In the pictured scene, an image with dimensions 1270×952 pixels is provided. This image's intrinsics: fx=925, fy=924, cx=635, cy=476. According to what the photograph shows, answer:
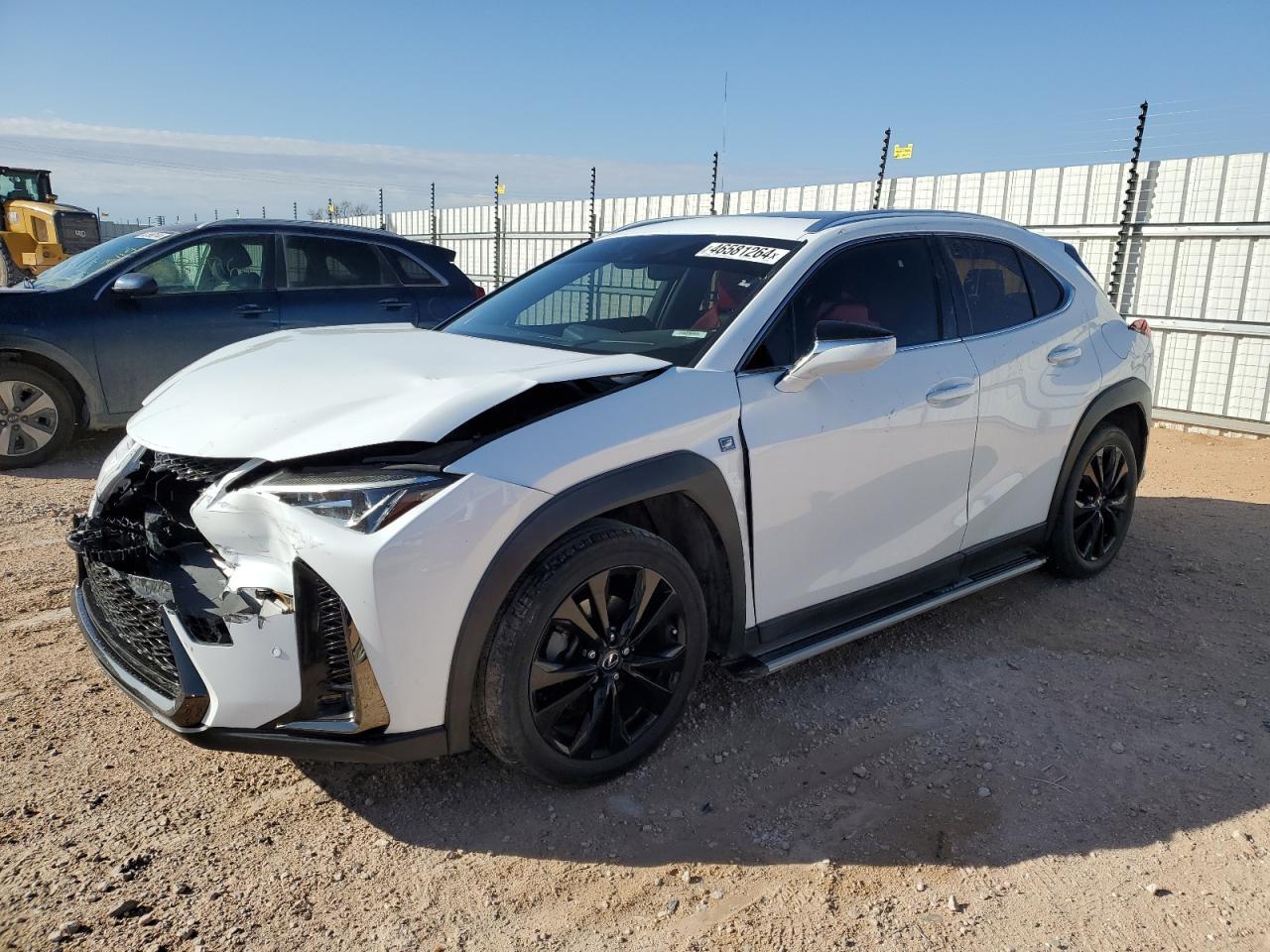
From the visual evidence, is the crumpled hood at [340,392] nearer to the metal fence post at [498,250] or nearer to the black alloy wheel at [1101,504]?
the black alloy wheel at [1101,504]

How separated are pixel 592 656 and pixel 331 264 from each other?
18.4ft

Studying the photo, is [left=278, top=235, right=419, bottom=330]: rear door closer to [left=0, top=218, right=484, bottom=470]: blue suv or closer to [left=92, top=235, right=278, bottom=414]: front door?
[left=0, top=218, right=484, bottom=470]: blue suv

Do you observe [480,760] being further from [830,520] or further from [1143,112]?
[1143,112]

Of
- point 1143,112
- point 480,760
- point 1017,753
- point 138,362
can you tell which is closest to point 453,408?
point 480,760

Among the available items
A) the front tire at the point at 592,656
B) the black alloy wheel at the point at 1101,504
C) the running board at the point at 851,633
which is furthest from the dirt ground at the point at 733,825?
the black alloy wheel at the point at 1101,504

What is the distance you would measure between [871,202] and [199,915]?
33.7 ft

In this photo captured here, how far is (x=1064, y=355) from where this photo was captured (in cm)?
424

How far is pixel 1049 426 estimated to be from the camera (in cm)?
418

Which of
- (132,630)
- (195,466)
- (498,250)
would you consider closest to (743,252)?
(195,466)

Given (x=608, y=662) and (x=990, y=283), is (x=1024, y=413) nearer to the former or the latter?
(x=990, y=283)

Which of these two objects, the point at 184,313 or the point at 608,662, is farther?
the point at 184,313

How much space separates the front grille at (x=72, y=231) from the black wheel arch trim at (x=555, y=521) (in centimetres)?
2002

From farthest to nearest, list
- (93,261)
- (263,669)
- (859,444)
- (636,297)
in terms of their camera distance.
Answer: (93,261) → (636,297) → (859,444) → (263,669)

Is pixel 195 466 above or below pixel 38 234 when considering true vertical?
below
